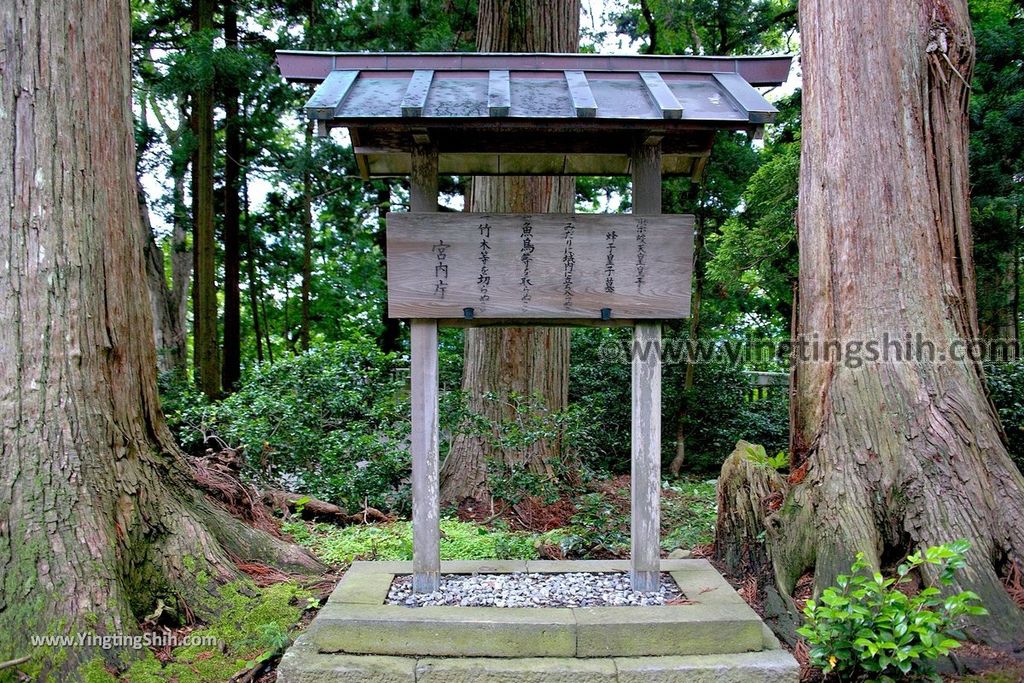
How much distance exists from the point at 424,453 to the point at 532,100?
211cm

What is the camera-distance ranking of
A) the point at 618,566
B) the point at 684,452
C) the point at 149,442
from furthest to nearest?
1. the point at 684,452
2. the point at 618,566
3. the point at 149,442

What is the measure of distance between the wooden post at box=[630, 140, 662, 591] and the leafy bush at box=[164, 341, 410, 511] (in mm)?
3031

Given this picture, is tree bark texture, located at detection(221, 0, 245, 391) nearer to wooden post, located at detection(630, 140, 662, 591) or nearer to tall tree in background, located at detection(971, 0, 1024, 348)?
wooden post, located at detection(630, 140, 662, 591)

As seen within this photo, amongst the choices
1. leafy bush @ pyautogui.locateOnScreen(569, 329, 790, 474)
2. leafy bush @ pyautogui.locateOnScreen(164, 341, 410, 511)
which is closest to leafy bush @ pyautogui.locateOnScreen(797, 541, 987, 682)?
leafy bush @ pyautogui.locateOnScreen(164, 341, 410, 511)

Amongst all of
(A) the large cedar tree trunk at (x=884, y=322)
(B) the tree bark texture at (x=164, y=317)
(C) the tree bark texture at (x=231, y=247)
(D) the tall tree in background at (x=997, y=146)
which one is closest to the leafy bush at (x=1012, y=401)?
(D) the tall tree in background at (x=997, y=146)

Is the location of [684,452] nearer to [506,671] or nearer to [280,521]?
[280,521]

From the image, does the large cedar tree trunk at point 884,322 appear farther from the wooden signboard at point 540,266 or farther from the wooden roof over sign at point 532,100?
the wooden signboard at point 540,266

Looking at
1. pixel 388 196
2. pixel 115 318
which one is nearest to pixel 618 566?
pixel 115 318

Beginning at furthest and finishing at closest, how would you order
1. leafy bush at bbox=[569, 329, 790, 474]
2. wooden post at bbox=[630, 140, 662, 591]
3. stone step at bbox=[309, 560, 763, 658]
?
leafy bush at bbox=[569, 329, 790, 474], wooden post at bbox=[630, 140, 662, 591], stone step at bbox=[309, 560, 763, 658]

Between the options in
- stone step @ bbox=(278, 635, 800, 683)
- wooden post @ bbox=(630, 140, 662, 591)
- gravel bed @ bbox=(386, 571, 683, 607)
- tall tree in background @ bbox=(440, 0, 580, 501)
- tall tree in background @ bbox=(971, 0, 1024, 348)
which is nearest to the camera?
stone step @ bbox=(278, 635, 800, 683)

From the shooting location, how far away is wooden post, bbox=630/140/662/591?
3814mm

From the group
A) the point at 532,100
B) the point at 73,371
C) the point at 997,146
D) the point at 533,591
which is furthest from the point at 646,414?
the point at 997,146

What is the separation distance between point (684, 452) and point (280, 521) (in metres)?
6.18

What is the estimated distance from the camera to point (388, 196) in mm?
14766
